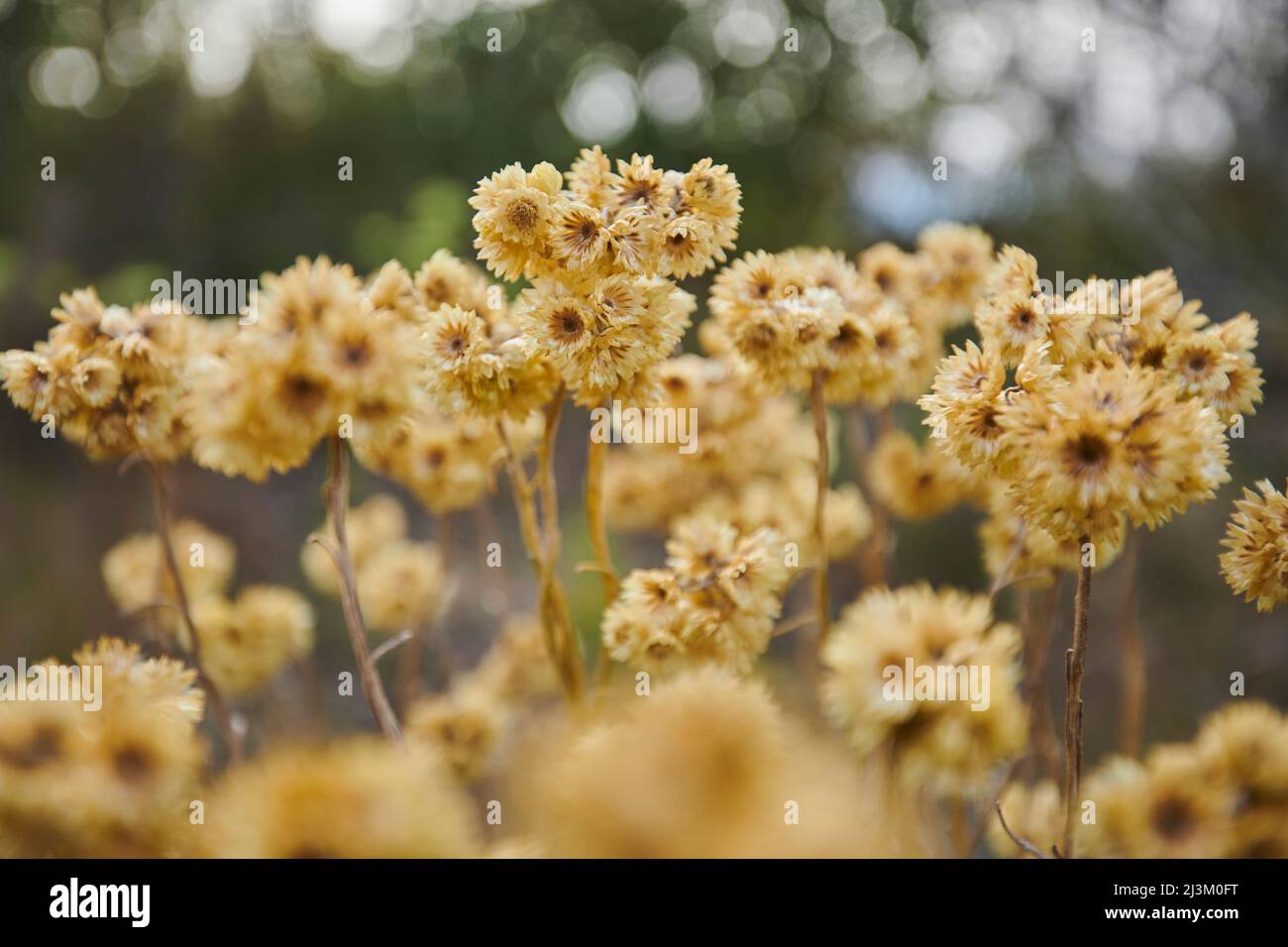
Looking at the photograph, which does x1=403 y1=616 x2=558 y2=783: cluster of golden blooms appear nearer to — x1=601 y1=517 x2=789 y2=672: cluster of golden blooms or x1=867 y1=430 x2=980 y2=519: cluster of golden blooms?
x1=601 y1=517 x2=789 y2=672: cluster of golden blooms

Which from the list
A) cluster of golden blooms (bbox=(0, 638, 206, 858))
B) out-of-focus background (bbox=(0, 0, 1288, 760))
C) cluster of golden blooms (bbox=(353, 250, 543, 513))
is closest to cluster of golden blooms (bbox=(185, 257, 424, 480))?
cluster of golden blooms (bbox=(353, 250, 543, 513))

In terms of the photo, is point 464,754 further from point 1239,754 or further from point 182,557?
point 1239,754

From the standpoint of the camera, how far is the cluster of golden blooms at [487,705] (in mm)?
799

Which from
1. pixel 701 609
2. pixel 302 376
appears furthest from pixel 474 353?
pixel 701 609

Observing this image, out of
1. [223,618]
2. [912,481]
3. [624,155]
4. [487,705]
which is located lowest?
[487,705]

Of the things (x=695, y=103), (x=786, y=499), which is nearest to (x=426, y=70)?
(x=695, y=103)

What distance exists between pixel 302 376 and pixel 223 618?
526 millimetres

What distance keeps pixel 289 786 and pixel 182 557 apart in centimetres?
77

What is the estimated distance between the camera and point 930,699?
1.33 feet

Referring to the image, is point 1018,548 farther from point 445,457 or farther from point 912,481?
point 445,457

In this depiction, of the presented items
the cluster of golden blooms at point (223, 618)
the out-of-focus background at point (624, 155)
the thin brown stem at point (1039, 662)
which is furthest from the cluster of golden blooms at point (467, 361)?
the out-of-focus background at point (624, 155)

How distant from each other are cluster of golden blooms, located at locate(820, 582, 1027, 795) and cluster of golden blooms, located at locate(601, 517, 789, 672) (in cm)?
14

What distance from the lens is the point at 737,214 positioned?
22.1 inches

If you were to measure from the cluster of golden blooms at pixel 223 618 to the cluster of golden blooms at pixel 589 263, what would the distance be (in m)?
0.47
